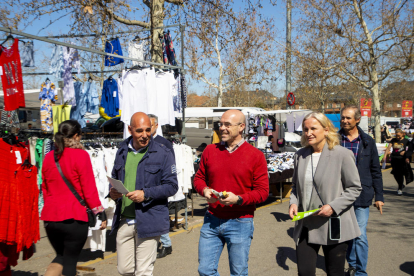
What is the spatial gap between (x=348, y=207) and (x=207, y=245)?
1291 mm

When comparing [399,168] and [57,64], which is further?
[399,168]

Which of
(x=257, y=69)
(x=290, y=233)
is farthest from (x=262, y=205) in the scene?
(x=257, y=69)

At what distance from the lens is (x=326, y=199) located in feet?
10.1

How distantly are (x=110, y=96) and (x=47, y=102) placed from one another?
59.5 inches

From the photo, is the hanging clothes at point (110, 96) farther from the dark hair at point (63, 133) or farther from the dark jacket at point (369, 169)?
the dark jacket at point (369, 169)

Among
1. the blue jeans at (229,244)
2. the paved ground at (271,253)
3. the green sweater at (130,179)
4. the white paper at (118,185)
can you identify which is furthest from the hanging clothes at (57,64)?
the blue jeans at (229,244)

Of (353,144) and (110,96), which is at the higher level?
(110,96)

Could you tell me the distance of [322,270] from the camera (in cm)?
490

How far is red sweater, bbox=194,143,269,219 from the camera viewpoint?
123 inches

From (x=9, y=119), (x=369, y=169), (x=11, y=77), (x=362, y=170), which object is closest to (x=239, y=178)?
(x=362, y=170)

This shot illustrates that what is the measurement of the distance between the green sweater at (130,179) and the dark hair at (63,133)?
0.64m

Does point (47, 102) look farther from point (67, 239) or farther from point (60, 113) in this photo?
point (67, 239)

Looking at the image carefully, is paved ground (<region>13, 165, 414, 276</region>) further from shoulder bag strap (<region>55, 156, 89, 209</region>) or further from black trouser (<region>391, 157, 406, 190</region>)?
black trouser (<region>391, 157, 406, 190</region>)

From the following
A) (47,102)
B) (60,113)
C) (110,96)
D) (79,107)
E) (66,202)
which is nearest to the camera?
(66,202)
